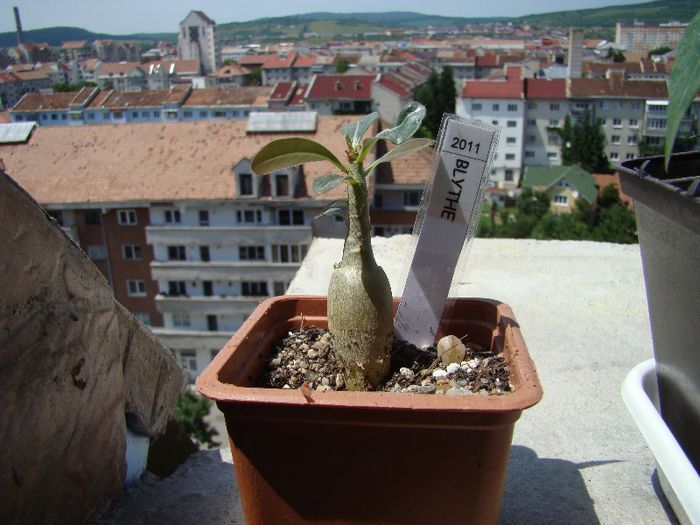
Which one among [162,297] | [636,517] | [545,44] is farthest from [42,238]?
[545,44]

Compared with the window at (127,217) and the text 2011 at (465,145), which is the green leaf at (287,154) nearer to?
the text 2011 at (465,145)

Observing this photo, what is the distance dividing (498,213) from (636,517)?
2798cm

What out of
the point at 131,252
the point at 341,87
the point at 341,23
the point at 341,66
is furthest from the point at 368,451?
the point at 341,23

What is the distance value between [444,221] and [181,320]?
44.5ft

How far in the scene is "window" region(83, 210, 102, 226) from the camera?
44.3ft

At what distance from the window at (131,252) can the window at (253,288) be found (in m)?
2.61

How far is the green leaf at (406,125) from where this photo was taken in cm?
85

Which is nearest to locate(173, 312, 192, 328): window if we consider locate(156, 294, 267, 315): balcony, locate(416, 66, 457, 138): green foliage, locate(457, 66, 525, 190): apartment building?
locate(156, 294, 267, 315): balcony

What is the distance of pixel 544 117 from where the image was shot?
3497cm

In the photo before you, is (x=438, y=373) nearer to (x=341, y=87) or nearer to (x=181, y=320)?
(x=181, y=320)

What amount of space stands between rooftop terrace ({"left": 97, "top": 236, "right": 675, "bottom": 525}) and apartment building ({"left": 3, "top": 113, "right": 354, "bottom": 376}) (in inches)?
362

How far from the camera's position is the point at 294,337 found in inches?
45.3

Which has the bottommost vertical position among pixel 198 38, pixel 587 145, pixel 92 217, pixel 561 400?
pixel 587 145

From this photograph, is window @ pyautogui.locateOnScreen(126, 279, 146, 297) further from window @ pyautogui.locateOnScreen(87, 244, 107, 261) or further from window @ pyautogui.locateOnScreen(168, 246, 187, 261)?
window @ pyautogui.locateOnScreen(168, 246, 187, 261)
